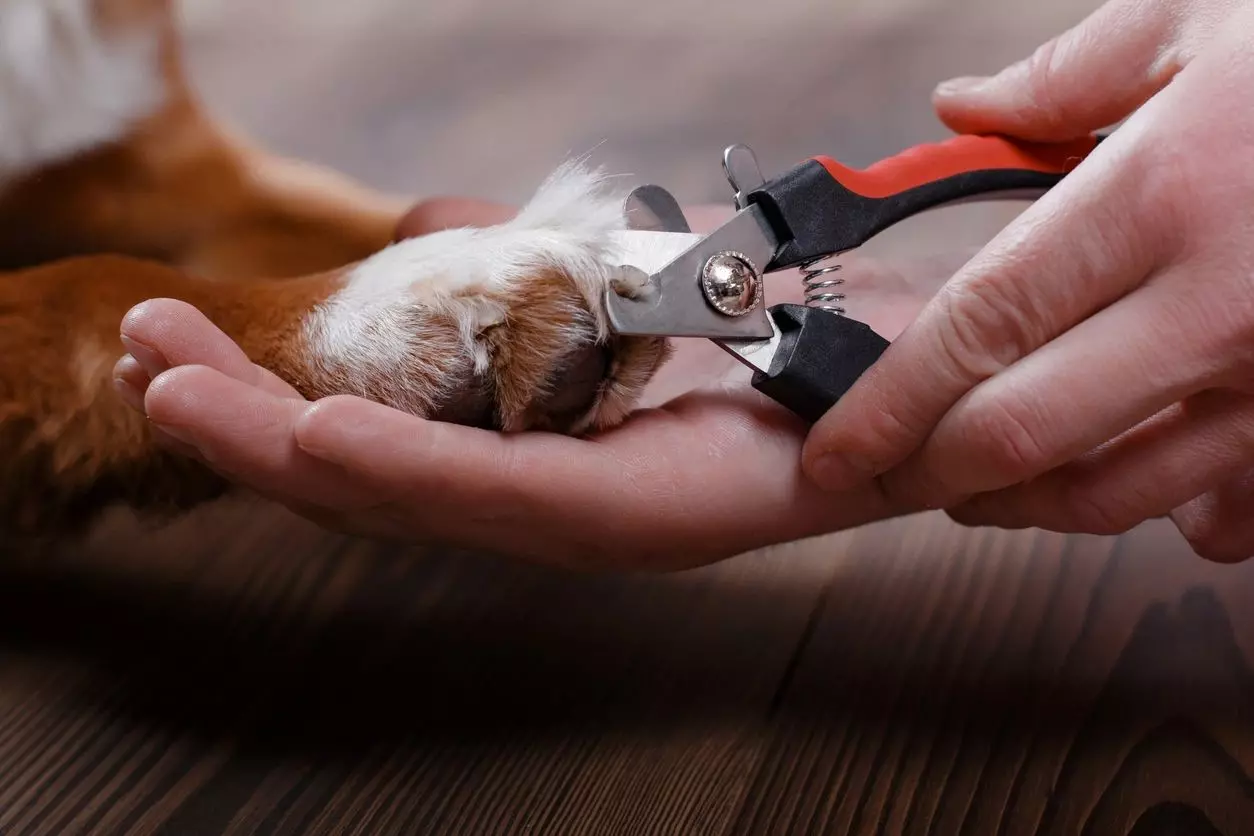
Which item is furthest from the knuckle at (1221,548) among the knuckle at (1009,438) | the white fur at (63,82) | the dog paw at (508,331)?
the white fur at (63,82)

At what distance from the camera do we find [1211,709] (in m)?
0.77

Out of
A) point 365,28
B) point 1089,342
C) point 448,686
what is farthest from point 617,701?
point 365,28

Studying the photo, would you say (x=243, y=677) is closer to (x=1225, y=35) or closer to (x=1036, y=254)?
(x=1036, y=254)

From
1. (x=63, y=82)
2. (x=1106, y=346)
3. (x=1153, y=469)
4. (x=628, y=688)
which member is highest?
(x=63, y=82)

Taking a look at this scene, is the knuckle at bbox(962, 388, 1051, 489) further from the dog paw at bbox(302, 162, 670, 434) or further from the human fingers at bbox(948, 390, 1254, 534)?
the dog paw at bbox(302, 162, 670, 434)

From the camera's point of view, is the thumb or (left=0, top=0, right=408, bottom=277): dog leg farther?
(left=0, top=0, right=408, bottom=277): dog leg

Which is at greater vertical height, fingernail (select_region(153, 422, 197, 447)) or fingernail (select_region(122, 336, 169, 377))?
fingernail (select_region(122, 336, 169, 377))

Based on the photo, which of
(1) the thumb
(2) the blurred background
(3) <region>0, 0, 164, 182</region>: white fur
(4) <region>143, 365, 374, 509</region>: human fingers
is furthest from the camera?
(2) the blurred background

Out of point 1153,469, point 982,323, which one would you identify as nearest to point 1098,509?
point 1153,469

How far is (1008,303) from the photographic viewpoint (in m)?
0.67

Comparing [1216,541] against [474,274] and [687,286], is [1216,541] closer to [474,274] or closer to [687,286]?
[687,286]

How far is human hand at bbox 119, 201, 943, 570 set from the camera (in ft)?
2.01

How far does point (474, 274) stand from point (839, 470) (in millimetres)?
274

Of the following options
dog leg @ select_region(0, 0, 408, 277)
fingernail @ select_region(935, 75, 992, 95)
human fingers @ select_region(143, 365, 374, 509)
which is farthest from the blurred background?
human fingers @ select_region(143, 365, 374, 509)
